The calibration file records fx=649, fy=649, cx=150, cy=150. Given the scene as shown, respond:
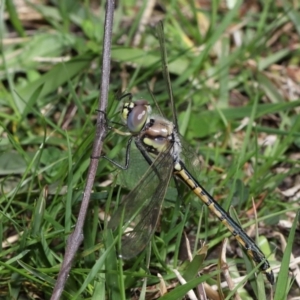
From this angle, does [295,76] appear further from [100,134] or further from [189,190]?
[100,134]

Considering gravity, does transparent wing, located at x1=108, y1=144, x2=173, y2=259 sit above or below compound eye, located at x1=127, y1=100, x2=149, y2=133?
below

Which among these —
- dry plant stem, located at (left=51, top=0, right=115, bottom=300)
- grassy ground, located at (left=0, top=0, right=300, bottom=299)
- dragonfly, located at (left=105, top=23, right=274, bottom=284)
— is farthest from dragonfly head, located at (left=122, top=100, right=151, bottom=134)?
dry plant stem, located at (left=51, top=0, right=115, bottom=300)

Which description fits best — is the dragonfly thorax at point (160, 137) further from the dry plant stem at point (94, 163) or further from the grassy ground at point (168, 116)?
the dry plant stem at point (94, 163)

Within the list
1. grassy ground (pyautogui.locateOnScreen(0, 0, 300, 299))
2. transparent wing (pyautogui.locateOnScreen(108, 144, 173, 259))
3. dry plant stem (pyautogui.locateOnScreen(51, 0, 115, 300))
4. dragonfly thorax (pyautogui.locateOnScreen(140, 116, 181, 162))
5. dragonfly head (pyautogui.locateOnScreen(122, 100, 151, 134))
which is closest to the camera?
dry plant stem (pyautogui.locateOnScreen(51, 0, 115, 300))

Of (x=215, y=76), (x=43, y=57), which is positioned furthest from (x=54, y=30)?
(x=215, y=76)

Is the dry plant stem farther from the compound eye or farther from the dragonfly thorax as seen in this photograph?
the dragonfly thorax

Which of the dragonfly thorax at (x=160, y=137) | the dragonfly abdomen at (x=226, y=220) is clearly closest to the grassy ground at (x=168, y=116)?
the dragonfly abdomen at (x=226, y=220)

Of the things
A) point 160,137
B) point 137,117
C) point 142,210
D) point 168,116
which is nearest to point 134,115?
point 137,117

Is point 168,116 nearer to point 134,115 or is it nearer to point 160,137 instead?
point 160,137
